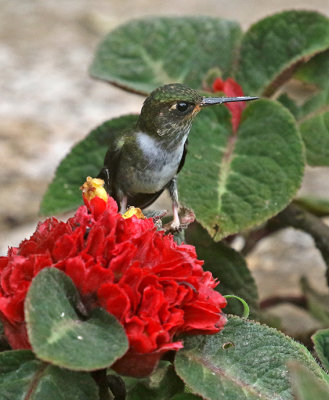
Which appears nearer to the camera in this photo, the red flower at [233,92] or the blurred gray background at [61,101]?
the red flower at [233,92]

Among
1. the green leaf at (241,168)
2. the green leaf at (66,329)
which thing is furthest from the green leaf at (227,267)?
the green leaf at (66,329)

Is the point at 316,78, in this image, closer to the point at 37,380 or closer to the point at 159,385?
the point at 159,385

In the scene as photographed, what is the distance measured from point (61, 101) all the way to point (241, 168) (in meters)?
2.55

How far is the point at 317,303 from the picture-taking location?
193 cm

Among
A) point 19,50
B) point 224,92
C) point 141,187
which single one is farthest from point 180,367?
point 19,50

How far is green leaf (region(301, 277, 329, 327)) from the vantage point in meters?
1.85

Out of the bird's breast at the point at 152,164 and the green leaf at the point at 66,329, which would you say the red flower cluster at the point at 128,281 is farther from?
the bird's breast at the point at 152,164

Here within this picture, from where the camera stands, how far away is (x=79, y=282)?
2.80 ft

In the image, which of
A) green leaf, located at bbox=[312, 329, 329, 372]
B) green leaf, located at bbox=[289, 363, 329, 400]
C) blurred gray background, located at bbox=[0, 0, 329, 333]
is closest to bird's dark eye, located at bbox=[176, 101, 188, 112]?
green leaf, located at bbox=[312, 329, 329, 372]

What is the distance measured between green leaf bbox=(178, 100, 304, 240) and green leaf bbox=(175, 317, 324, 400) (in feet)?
1.24

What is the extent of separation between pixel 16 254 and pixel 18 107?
9.71 ft

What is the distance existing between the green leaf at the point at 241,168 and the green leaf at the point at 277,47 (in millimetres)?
196

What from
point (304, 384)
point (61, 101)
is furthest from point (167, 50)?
point (61, 101)

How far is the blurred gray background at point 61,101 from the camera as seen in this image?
269cm
